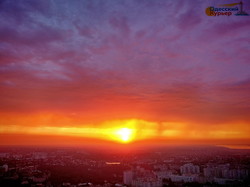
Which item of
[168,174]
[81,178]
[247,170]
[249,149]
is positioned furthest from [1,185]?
[249,149]

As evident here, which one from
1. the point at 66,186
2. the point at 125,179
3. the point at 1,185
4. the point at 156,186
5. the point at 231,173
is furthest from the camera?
A: the point at 231,173

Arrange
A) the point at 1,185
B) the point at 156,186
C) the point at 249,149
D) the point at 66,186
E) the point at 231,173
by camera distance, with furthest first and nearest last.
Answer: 1. the point at 249,149
2. the point at 231,173
3. the point at 156,186
4. the point at 66,186
5. the point at 1,185

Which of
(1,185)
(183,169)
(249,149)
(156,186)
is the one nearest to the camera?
(1,185)

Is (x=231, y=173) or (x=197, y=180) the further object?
(x=231, y=173)

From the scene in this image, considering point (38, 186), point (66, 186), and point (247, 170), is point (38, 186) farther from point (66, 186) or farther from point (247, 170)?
point (247, 170)

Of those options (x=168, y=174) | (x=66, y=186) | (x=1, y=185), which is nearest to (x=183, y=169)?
(x=168, y=174)

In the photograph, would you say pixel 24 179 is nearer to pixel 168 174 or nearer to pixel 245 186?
pixel 168 174

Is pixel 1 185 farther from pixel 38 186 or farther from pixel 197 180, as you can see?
pixel 197 180

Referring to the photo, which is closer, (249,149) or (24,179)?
(24,179)
